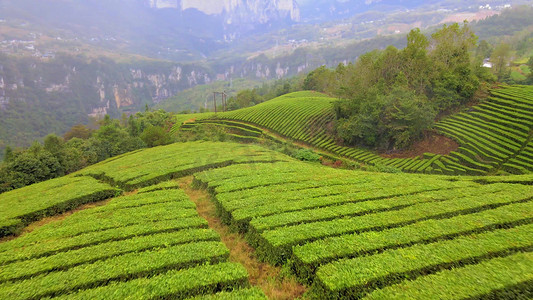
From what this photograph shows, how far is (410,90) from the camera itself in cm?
4525

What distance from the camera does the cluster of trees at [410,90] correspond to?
135ft

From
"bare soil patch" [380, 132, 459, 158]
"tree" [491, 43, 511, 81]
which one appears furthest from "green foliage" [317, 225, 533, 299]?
"tree" [491, 43, 511, 81]

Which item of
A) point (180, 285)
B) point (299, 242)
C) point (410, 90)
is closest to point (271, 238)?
point (299, 242)

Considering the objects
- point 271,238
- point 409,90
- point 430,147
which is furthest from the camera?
point 409,90

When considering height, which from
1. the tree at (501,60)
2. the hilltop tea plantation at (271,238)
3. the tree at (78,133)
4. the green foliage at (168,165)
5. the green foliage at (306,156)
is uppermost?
the tree at (501,60)

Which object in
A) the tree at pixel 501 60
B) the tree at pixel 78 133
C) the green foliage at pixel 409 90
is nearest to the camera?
the green foliage at pixel 409 90

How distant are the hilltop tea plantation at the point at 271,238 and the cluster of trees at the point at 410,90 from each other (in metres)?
21.5

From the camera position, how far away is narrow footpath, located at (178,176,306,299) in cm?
1013

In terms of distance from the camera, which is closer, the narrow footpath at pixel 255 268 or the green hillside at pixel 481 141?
the narrow footpath at pixel 255 268

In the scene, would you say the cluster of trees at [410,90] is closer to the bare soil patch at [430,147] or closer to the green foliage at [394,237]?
the bare soil patch at [430,147]

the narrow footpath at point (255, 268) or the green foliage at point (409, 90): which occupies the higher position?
the green foliage at point (409, 90)

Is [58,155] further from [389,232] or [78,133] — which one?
[78,133]

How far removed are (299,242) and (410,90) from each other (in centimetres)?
4281

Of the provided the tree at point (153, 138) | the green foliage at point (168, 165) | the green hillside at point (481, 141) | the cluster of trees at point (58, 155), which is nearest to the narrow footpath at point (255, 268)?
the green foliage at point (168, 165)
